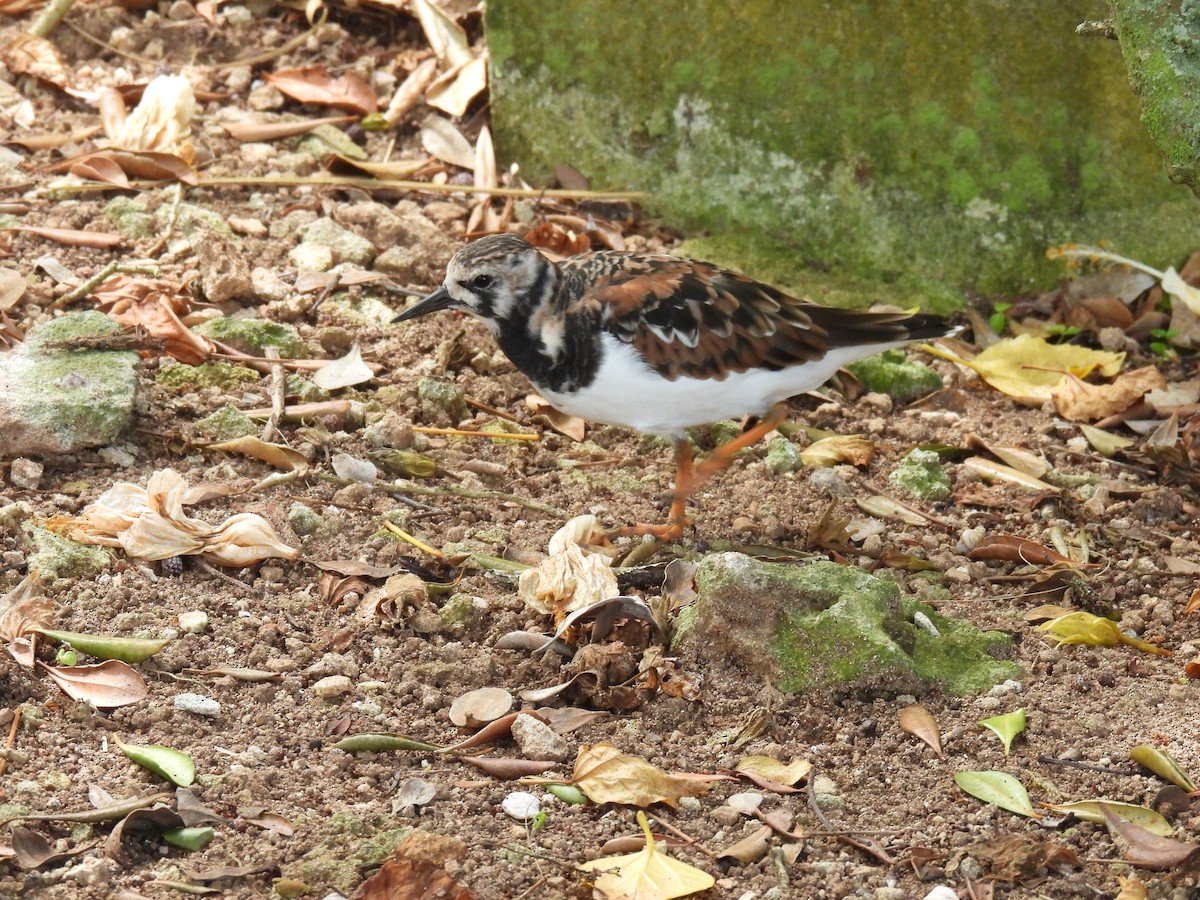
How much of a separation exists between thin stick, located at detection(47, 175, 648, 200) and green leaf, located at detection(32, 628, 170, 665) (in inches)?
99.7

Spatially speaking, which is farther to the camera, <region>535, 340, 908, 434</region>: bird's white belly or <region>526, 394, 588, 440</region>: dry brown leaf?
<region>526, 394, 588, 440</region>: dry brown leaf

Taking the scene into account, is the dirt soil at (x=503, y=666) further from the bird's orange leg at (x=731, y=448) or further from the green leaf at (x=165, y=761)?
the bird's orange leg at (x=731, y=448)

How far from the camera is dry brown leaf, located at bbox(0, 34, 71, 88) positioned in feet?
19.5

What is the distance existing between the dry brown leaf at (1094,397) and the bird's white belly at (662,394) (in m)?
1.08

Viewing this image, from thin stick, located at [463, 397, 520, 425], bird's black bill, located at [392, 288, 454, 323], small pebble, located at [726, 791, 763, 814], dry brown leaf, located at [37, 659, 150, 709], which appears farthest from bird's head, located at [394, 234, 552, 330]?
small pebble, located at [726, 791, 763, 814]

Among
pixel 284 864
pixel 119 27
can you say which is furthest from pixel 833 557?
pixel 119 27

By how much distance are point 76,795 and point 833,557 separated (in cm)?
231

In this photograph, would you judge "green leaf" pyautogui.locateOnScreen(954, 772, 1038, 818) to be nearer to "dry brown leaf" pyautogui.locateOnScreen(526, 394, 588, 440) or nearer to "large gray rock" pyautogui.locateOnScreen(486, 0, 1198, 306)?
"dry brown leaf" pyautogui.locateOnScreen(526, 394, 588, 440)

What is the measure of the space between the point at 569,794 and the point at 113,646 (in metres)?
1.15

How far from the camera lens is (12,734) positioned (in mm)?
3125

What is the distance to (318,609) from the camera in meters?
3.73

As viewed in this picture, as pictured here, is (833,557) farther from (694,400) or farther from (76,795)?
(76,795)

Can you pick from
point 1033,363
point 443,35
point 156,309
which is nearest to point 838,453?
point 1033,363

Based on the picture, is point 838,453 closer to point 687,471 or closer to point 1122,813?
point 687,471
